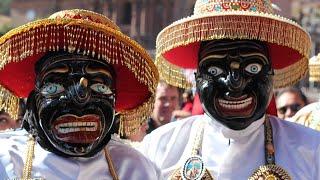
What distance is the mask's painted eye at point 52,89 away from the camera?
11.7 ft

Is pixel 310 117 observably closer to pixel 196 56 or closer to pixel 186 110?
pixel 196 56

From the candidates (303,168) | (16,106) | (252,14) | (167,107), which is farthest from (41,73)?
(167,107)

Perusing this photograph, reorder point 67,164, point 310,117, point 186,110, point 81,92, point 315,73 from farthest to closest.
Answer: point 186,110 < point 315,73 < point 310,117 < point 67,164 < point 81,92

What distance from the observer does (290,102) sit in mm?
6973

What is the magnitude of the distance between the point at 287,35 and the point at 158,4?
→ 3708 cm

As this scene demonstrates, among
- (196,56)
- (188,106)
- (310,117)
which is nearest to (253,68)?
(196,56)

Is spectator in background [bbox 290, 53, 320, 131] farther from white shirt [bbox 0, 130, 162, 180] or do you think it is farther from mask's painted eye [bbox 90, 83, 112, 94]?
mask's painted eye [bbox 90, 83, 112, 94]

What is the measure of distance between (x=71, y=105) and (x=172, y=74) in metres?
1.22

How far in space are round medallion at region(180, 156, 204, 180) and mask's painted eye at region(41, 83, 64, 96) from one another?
85 cm

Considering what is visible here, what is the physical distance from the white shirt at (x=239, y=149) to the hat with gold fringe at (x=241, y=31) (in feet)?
1.30

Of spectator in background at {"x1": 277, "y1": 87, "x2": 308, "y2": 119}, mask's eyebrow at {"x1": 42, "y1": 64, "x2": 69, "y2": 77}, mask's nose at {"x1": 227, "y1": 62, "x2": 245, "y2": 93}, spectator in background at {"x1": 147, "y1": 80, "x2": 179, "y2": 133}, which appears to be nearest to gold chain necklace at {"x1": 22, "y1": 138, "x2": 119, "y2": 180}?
mask's eyebrow at {"x1": 42, "y1": 64, "x2": 69, "y2": 77}

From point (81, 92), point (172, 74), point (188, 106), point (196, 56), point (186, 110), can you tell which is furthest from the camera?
point (188, 106)

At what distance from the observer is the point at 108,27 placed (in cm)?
363

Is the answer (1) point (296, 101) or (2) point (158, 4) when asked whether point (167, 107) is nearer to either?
(1) point (296, 101)
